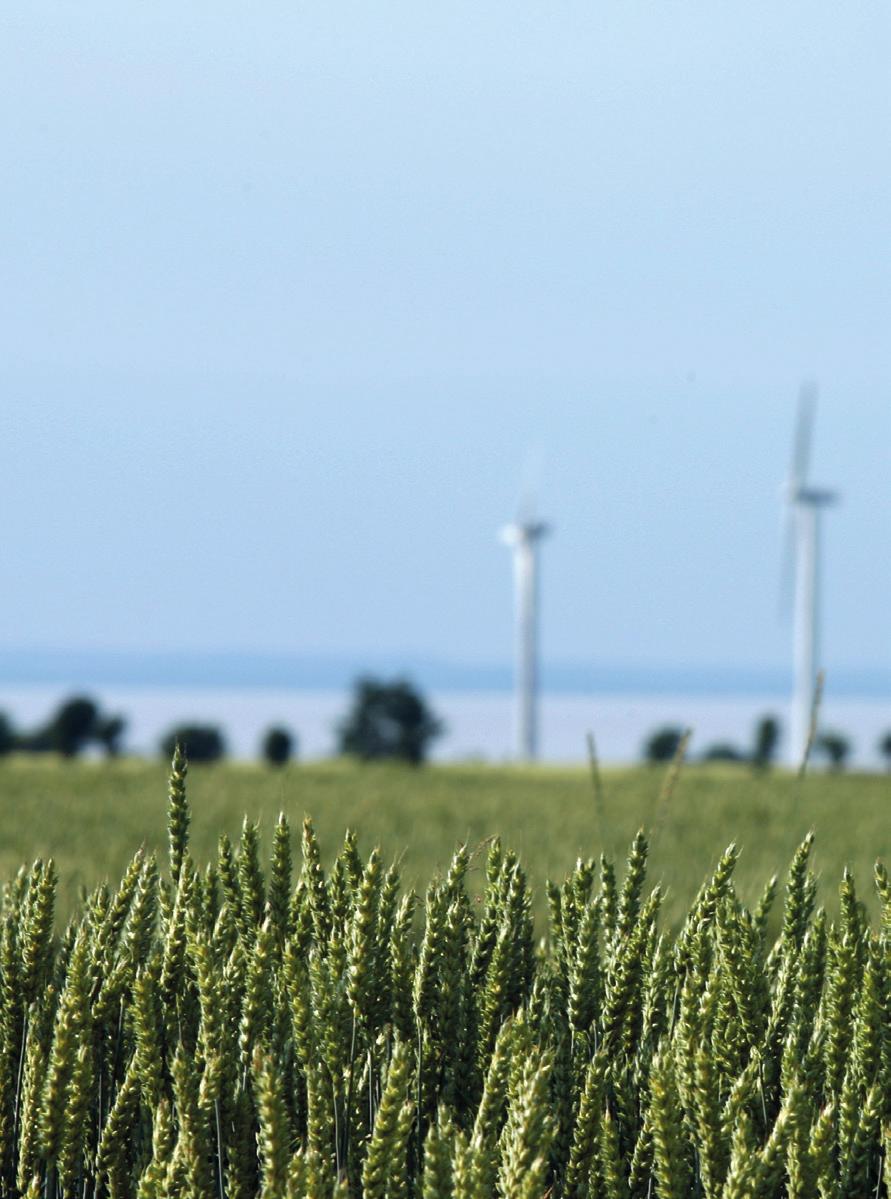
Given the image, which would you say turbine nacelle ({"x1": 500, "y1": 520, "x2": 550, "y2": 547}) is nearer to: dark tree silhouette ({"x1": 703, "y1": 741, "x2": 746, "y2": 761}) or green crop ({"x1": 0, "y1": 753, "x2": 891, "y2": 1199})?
dark tree silhouette ({"x1": 703, "y1": 741, "x2": 746, "y2": 761})

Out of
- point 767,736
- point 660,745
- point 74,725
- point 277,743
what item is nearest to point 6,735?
point 74,725

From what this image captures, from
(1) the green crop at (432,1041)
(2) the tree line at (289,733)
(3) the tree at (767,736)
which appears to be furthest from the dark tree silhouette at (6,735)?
(1) the green crop at (432,1041)

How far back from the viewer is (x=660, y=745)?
42531mm

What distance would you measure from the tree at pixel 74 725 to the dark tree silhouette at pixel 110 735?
1.19m

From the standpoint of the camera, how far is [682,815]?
20.8 metres

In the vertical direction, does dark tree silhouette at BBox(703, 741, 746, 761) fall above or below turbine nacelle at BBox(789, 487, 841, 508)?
below

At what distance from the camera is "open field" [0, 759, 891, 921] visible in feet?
44.7

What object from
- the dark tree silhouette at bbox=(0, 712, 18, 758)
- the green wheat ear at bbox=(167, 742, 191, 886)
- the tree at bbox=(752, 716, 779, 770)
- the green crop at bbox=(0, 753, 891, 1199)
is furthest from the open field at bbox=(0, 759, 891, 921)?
the tree at bbox=(752, 716, 779, 770)

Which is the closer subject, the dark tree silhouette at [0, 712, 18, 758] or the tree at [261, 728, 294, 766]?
the tree at [261, 728, 294, 766]

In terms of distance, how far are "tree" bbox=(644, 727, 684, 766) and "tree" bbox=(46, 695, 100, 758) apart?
48.1 ft

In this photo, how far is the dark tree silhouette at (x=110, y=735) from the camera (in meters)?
36.4

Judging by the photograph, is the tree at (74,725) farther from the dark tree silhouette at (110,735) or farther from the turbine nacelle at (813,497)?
the turbine nacelle at (813,497)

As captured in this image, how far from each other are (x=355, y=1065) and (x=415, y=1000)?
215 mm

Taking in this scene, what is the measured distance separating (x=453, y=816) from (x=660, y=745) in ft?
76.3
